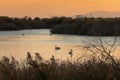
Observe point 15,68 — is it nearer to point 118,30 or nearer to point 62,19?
point 118,30

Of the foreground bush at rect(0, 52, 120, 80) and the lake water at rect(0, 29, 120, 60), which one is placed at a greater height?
the foreground bush at rect(0, 52, 120, 80)

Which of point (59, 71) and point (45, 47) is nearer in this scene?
point (59, 71)

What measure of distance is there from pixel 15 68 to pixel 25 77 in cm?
77

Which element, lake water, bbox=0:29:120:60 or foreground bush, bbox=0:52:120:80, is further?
lake water, bbox=0:29:120:60

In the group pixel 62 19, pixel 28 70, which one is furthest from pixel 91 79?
pixel 62 19

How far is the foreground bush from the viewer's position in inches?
332

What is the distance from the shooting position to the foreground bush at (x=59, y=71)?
8438 millimetres

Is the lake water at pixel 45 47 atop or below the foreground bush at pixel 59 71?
below

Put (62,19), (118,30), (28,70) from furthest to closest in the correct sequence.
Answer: (62,19), (118,30), (28,70)

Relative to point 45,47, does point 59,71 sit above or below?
above

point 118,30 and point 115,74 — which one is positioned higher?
point 118,30

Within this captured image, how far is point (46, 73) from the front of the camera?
28.4 ft

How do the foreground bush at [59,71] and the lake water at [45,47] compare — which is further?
the lake water at [45,47]

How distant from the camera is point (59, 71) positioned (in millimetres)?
8789
